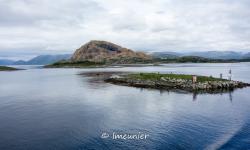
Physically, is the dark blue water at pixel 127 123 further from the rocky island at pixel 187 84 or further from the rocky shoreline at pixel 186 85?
the rocky island at pixel 187 84

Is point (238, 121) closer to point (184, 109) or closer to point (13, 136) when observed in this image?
point (184, 109)

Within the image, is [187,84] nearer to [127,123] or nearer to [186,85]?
[186,85]

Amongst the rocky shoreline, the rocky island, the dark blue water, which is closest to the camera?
the dark blue water

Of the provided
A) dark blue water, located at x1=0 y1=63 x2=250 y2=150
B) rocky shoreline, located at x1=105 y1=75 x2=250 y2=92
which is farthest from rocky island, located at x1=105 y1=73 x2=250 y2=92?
dark blue water, located at x1=0 y1=63 x2=250 y2=150

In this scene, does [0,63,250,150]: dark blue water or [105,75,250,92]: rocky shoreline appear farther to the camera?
[105,75,250,92]: rocky shoreline

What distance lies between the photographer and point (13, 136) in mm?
30484

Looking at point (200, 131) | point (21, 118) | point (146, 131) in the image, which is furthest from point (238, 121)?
point (21, 118)

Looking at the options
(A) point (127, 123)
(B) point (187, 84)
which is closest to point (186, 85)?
(B) point (187, 84)

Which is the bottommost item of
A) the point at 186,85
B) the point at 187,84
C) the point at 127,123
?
the point at 127,123

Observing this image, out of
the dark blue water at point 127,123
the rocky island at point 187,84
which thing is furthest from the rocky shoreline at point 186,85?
the dark blue water at point 127,123

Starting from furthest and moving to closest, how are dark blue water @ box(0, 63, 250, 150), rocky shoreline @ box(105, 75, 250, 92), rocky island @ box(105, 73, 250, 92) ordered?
rocky island @ box(105, 73, 250, 92) → rocky shoreline @ box(105, 75, 250, 92) → dark blue water @ box(0, 63, 250, 150)

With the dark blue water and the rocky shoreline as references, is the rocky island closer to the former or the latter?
the rocky shoreline

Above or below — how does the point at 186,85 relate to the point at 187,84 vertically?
below

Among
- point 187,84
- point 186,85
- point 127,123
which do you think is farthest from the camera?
point 187,84
